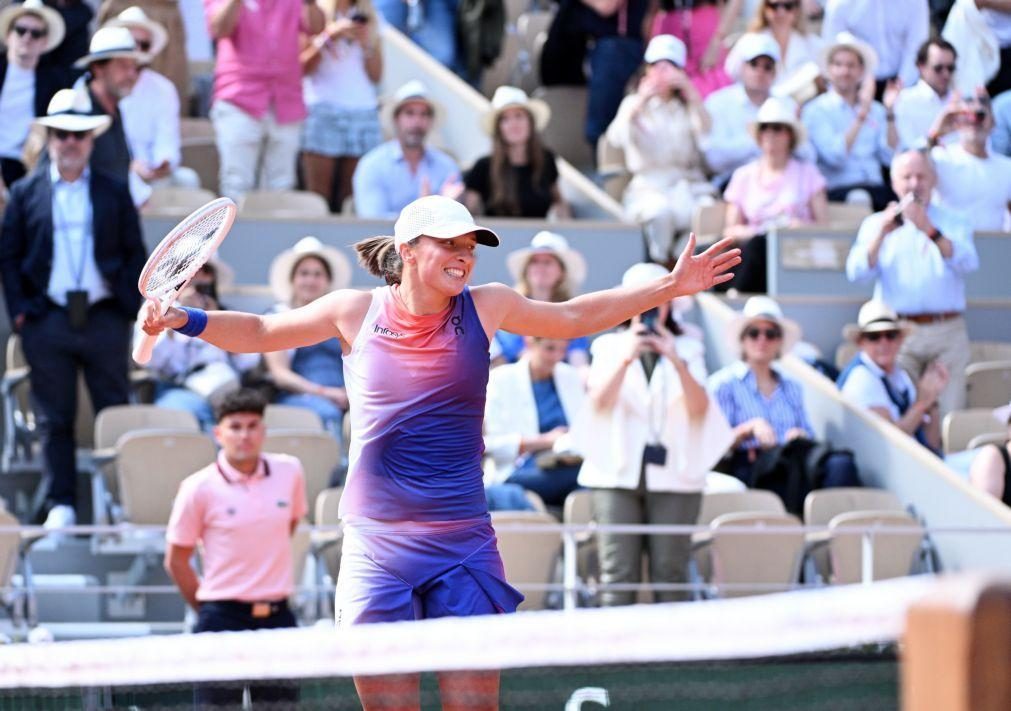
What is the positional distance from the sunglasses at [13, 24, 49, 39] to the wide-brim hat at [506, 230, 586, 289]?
3.50 metres

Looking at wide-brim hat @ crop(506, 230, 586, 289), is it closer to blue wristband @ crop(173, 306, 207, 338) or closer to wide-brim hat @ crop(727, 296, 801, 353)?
wide-brim hat @ crop(727, 296, 801, 353)

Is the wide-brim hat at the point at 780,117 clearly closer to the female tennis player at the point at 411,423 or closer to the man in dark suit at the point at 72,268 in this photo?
the man in dark suit at the point at 72,268

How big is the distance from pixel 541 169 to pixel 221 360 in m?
2.90

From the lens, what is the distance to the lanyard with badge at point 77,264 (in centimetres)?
1020

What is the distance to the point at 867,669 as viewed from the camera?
22.2 ft

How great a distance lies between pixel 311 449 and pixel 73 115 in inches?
91.4

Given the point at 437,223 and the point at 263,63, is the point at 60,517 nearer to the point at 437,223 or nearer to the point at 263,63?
the point at 263,63

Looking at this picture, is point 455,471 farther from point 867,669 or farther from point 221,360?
point 221,360

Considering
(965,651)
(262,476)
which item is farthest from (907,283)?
(965,651)

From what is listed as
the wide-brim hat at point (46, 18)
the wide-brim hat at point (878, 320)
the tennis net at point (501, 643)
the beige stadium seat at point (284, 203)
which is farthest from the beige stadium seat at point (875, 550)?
the wide-brim hat at point (46, 18)

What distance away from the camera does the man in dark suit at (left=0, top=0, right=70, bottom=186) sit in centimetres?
1232

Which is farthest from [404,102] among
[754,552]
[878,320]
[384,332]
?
[384,332]

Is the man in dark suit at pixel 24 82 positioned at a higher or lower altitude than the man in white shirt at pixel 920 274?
higher

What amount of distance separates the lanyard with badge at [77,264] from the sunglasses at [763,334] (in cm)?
361
